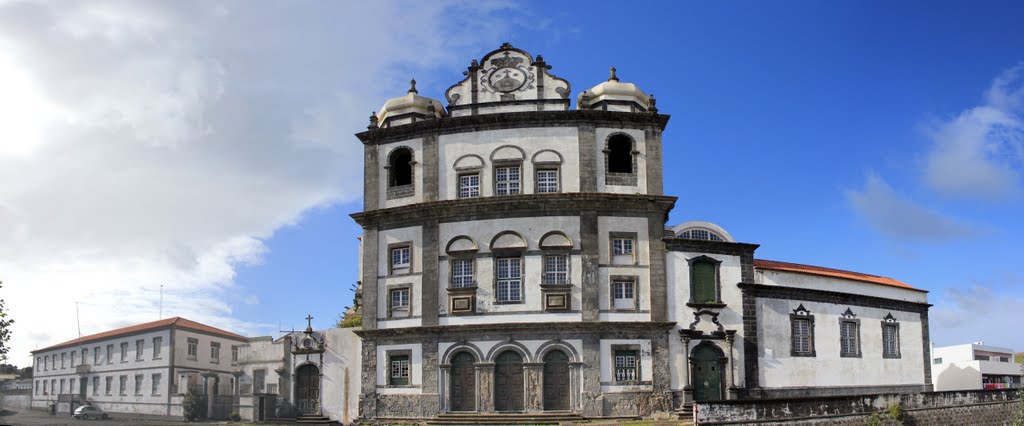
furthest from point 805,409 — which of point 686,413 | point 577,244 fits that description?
point 577,244

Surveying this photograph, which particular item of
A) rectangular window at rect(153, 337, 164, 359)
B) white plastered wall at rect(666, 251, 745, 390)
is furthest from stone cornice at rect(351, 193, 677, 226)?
rectangular window at rect(153, 337, 164, 359)

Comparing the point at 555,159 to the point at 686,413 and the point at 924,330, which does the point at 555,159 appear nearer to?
the point at 686,413

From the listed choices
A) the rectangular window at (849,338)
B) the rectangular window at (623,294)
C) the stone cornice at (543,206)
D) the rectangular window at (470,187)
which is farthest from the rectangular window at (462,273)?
the rectangular window at (849,338)

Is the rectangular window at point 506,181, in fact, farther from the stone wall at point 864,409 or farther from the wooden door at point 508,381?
the stone wall at point 864,409

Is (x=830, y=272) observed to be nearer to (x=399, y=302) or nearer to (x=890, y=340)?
(x=890, y=340)

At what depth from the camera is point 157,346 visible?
183 feet

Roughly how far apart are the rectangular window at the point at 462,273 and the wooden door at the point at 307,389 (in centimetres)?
676

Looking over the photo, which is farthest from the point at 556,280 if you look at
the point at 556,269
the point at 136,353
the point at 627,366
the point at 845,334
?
the point at 136,353

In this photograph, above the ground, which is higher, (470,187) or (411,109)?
(411,109)

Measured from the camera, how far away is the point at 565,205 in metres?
31.1

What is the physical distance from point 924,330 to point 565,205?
16.9 m

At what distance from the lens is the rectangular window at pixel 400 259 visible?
3262 centimetres

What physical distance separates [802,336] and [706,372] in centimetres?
447

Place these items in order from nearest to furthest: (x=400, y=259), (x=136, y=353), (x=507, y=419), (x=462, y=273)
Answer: (x=507, y=419) < (x=462, y=273) < (x=400, y=259) < (x=136, y=353)
